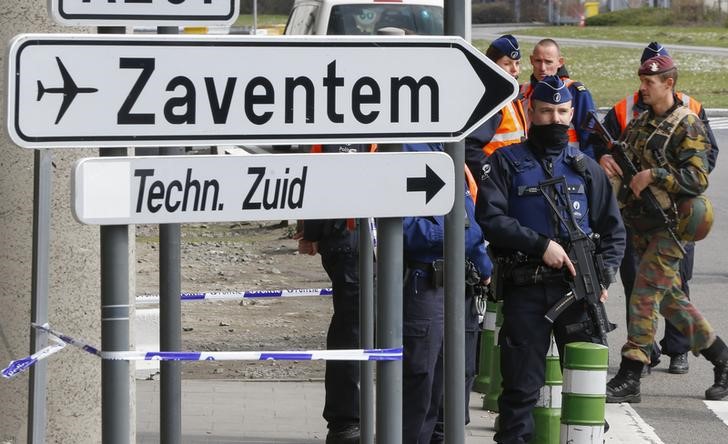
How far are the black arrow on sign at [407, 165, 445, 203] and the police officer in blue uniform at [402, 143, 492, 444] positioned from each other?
216 cm

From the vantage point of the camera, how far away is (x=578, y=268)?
249 inches

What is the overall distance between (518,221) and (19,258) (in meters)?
2.19

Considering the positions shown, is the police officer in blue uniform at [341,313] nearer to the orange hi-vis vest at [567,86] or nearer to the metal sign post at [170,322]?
the metal sign post at [170,322]

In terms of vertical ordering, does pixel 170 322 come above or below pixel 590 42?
below

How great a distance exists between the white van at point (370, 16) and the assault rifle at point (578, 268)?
39.6ft

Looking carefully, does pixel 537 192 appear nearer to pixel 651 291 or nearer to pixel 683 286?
pixel 651 291

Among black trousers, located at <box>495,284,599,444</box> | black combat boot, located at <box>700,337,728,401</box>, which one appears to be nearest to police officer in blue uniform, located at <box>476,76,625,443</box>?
black trousers, located at <box>495,284,599,444</box>

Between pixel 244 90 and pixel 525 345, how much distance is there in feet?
9.77

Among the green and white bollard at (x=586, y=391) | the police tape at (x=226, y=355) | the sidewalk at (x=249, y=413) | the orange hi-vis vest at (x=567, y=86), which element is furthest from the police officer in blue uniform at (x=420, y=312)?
the orange hi-vis vest at (x=567, y=86)

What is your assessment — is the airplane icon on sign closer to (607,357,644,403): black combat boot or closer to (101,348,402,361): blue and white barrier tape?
(101,348,402,361): blue and white barrier tape

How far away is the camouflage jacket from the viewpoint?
25.5 ft

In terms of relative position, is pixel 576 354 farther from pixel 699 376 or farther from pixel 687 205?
pixel 699 376

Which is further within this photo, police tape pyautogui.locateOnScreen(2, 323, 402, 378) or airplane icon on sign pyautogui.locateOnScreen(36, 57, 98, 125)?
police tape pyautogui.locateOnScreen(2, 323, 402, 378)

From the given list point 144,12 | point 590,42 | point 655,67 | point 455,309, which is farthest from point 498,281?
point 590,42
